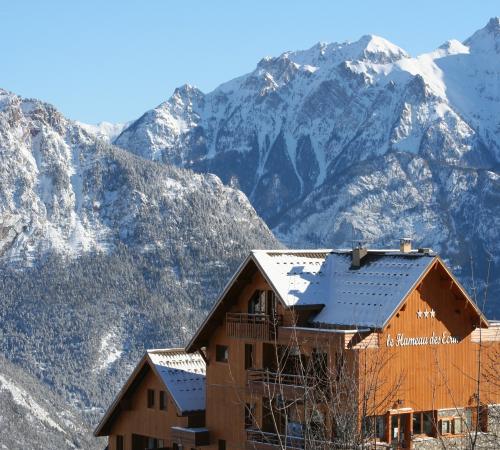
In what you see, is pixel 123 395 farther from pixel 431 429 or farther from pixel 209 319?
pixel 431 429

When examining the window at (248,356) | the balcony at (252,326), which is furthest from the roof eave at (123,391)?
the window at (248,356)

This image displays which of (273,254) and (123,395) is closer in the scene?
(273,254)

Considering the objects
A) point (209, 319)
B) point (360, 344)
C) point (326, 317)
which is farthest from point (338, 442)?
point (209, 319)

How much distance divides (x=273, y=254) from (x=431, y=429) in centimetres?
987

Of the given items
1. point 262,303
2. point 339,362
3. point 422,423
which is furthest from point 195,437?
point 339,362

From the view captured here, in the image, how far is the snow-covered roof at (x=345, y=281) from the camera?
58062 mm

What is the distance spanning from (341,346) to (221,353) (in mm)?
10429

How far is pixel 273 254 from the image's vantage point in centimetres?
6203

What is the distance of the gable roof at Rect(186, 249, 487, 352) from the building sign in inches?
46.1

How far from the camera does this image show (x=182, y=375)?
68188 mm

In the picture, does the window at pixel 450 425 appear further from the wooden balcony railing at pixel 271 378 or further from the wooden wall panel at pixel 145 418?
the wooden wall panel at pixel 145 418

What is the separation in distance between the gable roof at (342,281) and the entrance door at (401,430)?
3819 millimetres

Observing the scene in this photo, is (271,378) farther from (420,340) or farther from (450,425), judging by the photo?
(450,425)

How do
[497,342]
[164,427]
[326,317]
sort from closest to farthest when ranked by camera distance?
[326,317] < [497,342] < [164,427]
